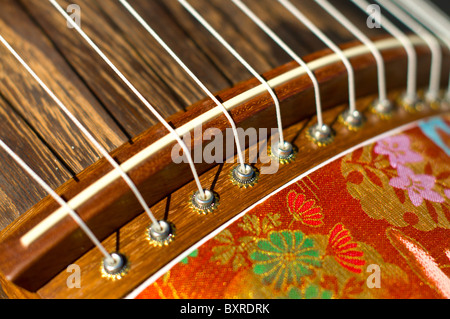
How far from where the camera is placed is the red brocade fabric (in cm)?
78

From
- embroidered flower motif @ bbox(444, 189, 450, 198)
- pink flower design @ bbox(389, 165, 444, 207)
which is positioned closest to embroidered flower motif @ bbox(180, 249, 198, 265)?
pink flower design @ bbox(389, 165, 444, 207)

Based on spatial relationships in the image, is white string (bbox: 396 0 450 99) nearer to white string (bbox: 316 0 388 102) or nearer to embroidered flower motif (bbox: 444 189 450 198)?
white string (bbox: 316 0 388 102)

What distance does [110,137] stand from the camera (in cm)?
93

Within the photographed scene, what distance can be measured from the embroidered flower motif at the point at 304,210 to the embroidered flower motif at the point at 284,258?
34 mm

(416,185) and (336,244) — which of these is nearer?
(336,244)

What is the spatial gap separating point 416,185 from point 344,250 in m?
0.25

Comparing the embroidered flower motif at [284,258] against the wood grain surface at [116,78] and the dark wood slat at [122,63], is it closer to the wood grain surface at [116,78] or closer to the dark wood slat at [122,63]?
the wood grain surface at [116,78]

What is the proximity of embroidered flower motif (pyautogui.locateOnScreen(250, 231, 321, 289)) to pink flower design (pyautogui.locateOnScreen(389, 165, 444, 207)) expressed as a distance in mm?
253

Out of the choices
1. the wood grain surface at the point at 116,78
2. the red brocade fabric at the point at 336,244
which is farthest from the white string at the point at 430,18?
the red brocade fabric at the point at 336,244

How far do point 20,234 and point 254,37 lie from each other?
0.76m

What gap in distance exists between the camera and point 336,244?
825mm

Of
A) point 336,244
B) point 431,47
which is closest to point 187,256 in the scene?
point 336,244

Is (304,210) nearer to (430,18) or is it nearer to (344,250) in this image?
(344,250)

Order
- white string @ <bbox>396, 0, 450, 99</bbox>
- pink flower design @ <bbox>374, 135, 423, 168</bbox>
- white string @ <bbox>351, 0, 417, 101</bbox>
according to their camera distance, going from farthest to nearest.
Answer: white string @ <bbox>396, 0, 450, 99</bbox>
white string @ <bbox>351, 0, 417, 101</bbox>
pink flower design @ <bbox>374, 135, 423, 168</bbox>
